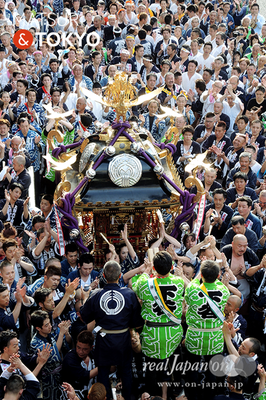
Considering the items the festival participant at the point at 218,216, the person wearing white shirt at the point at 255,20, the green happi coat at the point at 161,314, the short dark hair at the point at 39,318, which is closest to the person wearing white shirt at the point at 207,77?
the festival participant at the point at 218,216

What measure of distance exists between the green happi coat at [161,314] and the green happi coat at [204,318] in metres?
0.11

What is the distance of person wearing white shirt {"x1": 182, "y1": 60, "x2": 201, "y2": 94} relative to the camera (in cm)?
1062

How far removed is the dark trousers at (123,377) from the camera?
14.3 ft

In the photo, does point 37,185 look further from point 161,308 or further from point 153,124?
point 161,308

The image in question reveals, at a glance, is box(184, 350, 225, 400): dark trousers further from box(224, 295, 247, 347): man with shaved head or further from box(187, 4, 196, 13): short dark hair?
box(187, 4, 196, 13): short dark hair

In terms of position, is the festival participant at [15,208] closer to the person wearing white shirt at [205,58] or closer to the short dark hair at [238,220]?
the short dark hair at [238,220]

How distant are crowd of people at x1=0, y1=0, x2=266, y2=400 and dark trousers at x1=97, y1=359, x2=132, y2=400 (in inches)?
0.4

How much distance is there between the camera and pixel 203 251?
552 centimetres

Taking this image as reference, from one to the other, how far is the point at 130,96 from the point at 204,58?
6.01 metres

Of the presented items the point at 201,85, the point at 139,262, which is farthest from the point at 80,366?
the point at 201,85

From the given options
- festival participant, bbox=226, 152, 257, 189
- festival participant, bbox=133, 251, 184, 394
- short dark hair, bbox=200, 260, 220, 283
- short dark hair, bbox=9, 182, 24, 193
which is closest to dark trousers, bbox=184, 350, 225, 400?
festival participant, bbox=133, 251, 184, 394

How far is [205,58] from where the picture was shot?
11.7 meters

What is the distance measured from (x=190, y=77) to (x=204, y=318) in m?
7.41

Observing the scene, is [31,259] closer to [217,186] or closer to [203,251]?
[203,251]
